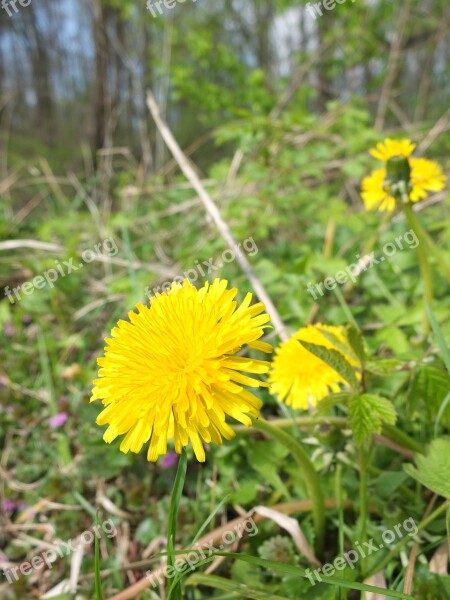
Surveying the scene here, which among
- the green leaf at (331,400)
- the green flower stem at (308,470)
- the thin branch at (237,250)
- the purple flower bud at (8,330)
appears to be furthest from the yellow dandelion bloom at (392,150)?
the purple flower bud at (8,330)

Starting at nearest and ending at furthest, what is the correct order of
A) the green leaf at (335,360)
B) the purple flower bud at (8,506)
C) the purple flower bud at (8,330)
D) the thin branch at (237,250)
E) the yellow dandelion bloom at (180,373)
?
the yellow dandelion bloom at (180,373) → the green leaf at (335,360) → the thin branch at (237,250) → the purple flower bud at (8,506) → the purple flower bud at (8,330)

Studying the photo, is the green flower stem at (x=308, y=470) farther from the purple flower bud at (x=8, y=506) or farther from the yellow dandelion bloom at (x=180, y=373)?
Result: the purple flower bud at (x=8, y=506)

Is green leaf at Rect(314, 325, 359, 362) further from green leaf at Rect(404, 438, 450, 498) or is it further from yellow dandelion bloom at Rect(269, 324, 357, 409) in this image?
green leaf at Rect(404, 438, 450, 498)

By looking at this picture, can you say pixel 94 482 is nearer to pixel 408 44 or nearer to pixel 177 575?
pixel 177 575

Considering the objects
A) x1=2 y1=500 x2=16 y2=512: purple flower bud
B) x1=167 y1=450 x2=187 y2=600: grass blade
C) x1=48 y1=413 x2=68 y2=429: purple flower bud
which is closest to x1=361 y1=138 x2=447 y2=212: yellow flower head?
x1=167 y1=450 x2=187 y2=600: grass blade

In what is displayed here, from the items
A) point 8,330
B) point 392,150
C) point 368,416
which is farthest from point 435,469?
point 8,330

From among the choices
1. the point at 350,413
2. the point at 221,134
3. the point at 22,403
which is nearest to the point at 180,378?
the point at 350,413

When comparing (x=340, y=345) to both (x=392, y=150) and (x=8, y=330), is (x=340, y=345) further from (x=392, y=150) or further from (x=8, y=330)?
(x=8, y=330)
